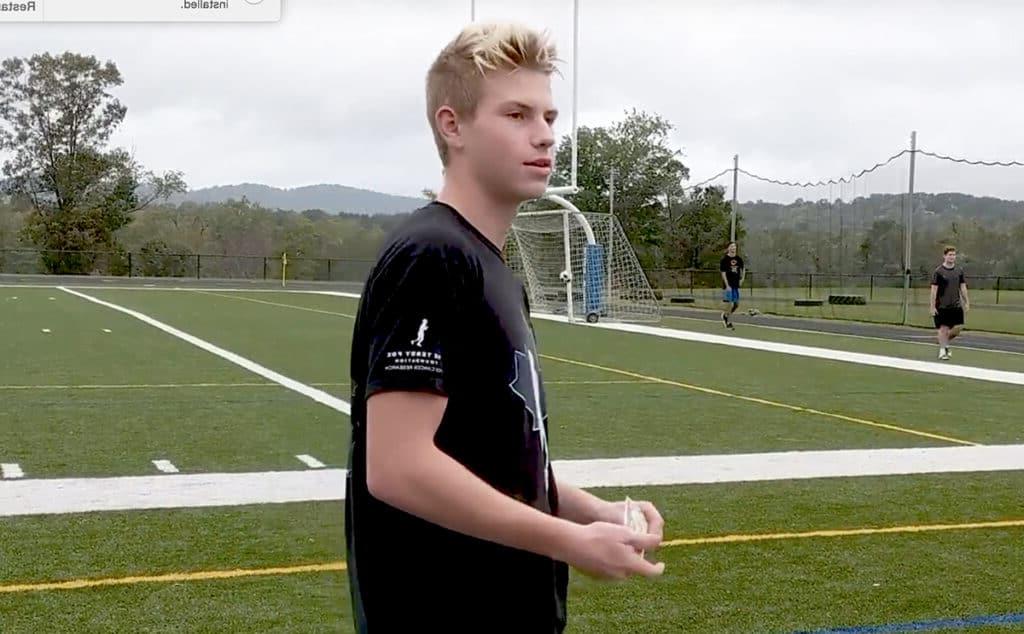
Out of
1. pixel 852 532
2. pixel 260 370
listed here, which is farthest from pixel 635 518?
pixel 260 370

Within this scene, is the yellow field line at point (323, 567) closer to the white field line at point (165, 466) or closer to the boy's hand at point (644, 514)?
the white field line at point (165, 466)

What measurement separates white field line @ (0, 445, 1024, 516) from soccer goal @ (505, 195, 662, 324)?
598 inches

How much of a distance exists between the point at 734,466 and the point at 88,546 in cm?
416

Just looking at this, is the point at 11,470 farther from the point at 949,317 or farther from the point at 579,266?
the point at 579,266

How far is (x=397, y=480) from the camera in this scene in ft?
5.21

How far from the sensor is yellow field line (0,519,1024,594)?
477cm

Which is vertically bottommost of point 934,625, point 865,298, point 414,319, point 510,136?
point 934,625

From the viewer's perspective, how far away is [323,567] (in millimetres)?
5137

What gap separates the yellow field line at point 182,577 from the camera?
4734mm

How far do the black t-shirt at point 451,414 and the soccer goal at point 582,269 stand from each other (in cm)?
2147

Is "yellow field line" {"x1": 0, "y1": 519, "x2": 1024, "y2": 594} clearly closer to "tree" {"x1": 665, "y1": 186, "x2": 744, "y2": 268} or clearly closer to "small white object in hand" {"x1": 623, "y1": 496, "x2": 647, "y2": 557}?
"small white object in hand" {"x1": 623, "y1": 496, "x2": 647, "y2": 557}

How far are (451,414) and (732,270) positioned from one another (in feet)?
71.2

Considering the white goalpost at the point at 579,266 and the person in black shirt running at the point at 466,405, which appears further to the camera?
the white goalpost at the point at 579,266

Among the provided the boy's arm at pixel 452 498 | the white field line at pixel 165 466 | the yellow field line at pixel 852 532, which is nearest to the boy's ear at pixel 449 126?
the boy's arm at pixel 452 498
